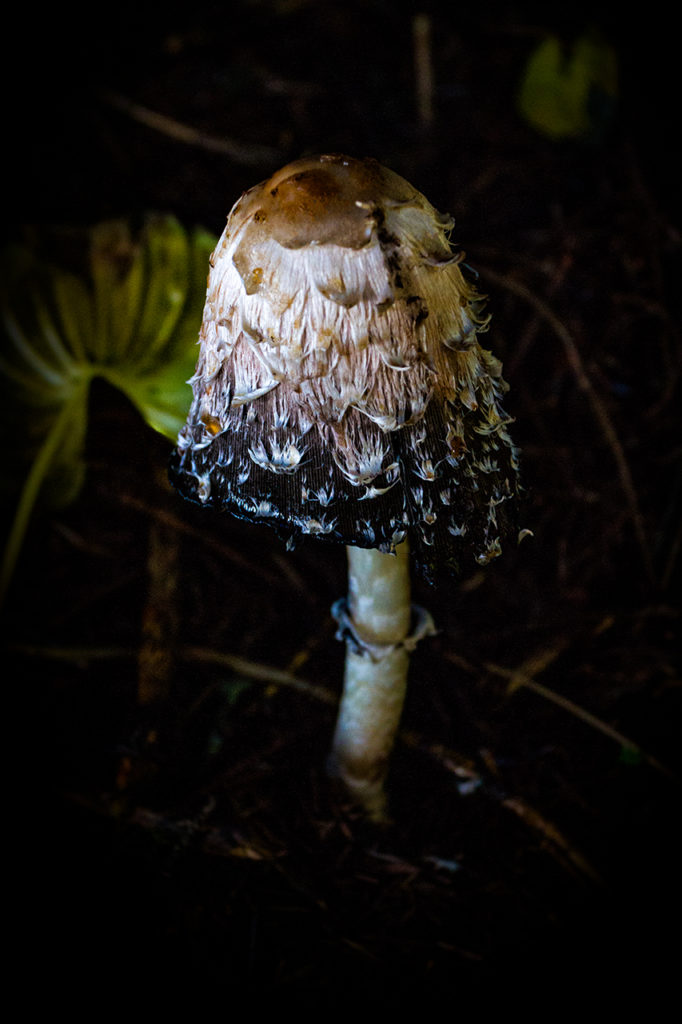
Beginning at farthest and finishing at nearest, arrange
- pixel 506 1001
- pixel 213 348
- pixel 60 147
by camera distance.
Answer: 1. pixel 60 147
2. pixel 506 1001
3. pixel 213 348

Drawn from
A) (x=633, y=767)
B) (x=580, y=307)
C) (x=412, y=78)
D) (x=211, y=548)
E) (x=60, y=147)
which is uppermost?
(x=412, y=78)

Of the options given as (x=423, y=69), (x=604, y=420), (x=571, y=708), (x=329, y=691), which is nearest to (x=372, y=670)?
(x=329, y=691)

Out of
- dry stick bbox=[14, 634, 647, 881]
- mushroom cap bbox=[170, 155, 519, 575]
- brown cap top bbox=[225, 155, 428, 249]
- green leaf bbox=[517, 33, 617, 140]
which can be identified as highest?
green leaf bbox=[517, 33, 617, 140]

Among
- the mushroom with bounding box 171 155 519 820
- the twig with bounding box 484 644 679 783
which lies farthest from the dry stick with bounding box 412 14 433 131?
the twig with bounding box 484 644 679 783

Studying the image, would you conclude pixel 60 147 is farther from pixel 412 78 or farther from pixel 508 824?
pixel 508 824

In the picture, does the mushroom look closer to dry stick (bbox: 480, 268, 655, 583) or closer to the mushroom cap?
the mushroom cap

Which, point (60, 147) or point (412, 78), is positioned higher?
point (412, 78)

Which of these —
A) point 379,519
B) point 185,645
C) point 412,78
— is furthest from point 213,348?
point 412,78
